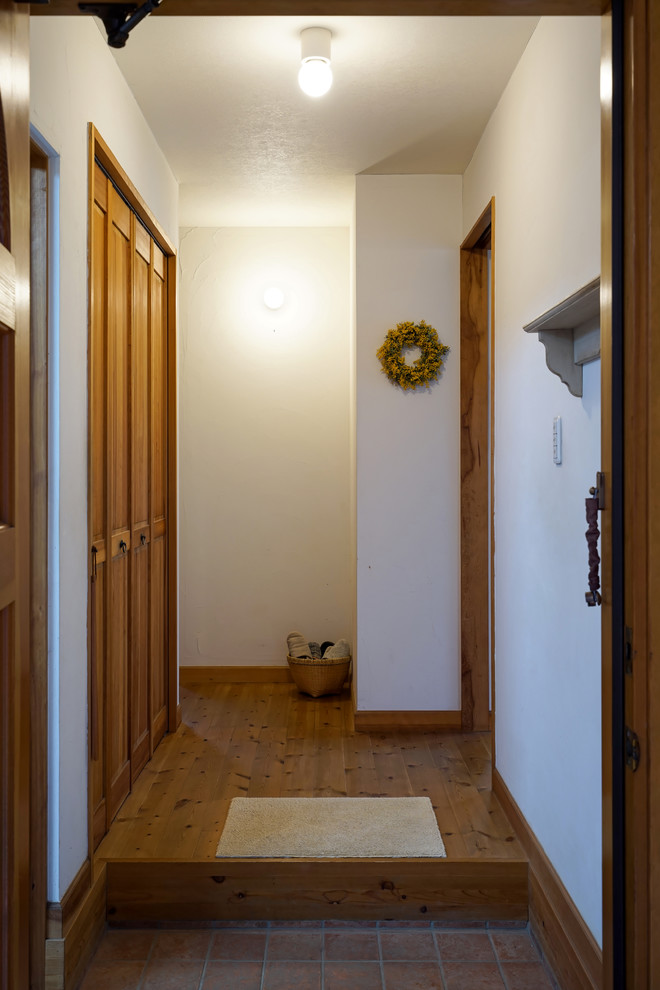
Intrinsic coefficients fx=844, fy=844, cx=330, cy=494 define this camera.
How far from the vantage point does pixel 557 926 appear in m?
2.14

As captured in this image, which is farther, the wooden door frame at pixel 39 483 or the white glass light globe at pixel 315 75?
the white glass light globe at pixel 315 75

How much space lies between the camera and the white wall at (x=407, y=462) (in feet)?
12.6

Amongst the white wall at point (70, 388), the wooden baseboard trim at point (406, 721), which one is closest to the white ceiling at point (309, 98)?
the white wall at point (70, 388)

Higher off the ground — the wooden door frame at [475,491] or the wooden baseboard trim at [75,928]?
the wooden door frame at [475,491]

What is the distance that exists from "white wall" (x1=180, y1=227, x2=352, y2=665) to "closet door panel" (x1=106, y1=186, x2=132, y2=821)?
175cm

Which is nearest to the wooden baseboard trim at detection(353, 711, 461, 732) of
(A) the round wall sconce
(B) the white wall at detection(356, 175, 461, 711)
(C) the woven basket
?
(B) the white wall at detection(356, 175, 461, 711)

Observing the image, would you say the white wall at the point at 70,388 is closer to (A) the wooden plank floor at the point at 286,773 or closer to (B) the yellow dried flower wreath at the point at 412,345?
(A) the wooden plank floor at the point at 286,773

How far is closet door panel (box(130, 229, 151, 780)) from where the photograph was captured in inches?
121

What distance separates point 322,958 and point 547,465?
1.46 meters

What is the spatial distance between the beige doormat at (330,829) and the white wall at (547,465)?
34 centimetres

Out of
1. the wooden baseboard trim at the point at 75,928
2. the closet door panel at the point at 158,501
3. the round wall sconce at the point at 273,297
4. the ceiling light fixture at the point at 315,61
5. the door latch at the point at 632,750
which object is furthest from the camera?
the round wall sconce at the point at 273,297

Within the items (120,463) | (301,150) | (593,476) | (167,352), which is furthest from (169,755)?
(301,150)

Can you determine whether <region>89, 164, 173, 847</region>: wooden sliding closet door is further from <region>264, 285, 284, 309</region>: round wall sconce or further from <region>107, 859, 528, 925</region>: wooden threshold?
<region>264, 285, 284, 309</region>: round wall sconce

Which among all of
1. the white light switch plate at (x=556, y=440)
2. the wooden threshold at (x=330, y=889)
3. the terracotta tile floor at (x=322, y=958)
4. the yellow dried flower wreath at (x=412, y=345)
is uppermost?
the yellow dried flower wreath at (x=412, y=345)
